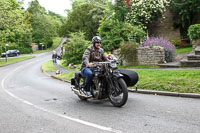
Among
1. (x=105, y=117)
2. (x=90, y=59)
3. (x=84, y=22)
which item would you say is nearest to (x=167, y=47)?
(x=90, y=59)

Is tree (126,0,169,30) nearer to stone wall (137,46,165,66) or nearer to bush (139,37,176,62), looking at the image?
bush (139,37,176,62)

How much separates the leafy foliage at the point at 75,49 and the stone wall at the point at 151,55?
342 inches

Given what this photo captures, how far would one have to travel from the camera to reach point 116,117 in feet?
17.1

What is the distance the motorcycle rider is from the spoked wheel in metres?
0.74

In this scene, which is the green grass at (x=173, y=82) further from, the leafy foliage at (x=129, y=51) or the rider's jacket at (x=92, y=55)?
the leafy foliage at (x=129, y=51)

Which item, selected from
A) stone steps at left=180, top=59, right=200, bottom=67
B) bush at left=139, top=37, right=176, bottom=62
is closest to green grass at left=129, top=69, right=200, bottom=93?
stone steps at left=180, top=59, right=200, bottom=67

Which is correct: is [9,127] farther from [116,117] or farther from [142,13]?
[142,13]

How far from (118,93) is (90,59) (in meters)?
1.63

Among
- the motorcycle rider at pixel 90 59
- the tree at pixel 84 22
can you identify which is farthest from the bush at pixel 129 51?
the tree at pixel 84 22

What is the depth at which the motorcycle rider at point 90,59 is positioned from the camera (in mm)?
6578

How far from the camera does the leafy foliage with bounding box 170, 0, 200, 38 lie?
25312 mm

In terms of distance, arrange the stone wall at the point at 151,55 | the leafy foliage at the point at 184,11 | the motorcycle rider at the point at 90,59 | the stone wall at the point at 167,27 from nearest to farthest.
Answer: the motorcycle rider at the point at 90,59 → the stone wall at the point at 151,55 → the leafy foliage at the point at 184,11 → the stone wall at the point at 167,27

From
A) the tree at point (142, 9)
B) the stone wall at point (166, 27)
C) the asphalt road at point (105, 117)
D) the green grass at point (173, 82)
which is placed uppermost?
the tree at point (142, 9)

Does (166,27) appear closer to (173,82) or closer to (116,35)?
(116,35)
